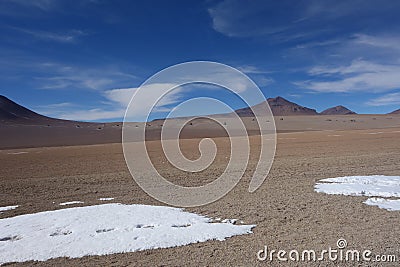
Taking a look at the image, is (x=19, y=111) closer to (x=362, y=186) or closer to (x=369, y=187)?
(x=362, y=186)

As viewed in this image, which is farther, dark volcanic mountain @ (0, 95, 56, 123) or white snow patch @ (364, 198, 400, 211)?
dark volcanic mountain @ (0, 95, 56, 123)

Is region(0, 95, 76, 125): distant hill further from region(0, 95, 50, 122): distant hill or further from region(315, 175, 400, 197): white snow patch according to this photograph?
region(315, 175, 400, 197): white snow patch

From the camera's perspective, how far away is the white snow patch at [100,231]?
22.2 ft

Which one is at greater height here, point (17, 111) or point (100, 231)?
point (17, 111)

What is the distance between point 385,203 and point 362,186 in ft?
8.24

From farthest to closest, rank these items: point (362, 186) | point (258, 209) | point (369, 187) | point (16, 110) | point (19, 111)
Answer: point (19, 111)
point (16, 110)
point (362, 186)
point (369, 187)
point (258, 209)

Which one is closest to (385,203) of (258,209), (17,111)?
(258,209)

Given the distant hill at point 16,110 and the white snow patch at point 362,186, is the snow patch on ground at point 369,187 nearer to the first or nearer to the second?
the white snow patch at point 362,186

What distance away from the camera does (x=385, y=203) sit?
9.91m

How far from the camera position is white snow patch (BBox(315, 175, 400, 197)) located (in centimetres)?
1126

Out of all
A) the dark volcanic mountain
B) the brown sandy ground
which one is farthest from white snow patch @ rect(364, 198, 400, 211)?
the dark volcanic mountain

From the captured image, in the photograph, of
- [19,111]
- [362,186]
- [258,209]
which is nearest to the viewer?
[258,209]

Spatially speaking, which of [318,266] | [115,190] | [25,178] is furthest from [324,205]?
[25,178]

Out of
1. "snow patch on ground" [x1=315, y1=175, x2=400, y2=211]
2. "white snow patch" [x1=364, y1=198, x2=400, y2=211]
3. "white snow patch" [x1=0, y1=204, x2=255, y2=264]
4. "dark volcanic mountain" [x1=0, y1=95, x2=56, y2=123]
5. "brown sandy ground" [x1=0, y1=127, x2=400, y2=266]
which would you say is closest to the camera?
"brown sandy ground" [x1=0, y1=127, x2=400, y2=266]
